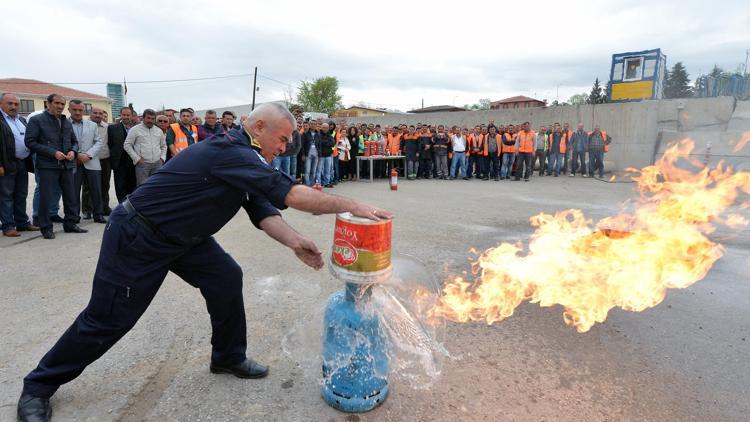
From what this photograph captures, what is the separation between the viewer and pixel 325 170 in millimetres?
12695

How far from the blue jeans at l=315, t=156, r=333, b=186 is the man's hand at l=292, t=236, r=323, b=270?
1004 cm

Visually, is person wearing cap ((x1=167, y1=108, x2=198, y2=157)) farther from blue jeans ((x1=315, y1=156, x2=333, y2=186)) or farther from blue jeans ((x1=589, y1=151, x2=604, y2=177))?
blue jeans ((x1=589, y1=151, x2=604, y2=177))

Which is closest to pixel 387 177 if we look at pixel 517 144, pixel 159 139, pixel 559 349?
pixel 517 144

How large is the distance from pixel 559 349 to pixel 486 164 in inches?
498

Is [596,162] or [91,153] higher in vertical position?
[596,162]

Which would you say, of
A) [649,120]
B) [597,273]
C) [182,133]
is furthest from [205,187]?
[649,120]

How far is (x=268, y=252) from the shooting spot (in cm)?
562

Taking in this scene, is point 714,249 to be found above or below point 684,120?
below

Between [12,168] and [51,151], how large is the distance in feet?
2.13

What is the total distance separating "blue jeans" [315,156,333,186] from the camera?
1241 cm

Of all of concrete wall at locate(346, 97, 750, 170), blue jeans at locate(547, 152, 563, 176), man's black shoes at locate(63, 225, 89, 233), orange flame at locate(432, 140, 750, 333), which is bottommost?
man's black shoes at locate(63, 225, 89, 233)

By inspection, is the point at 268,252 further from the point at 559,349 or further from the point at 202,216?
the point at 559,349

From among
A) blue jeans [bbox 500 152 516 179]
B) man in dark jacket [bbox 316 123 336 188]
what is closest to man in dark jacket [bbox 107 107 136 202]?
man in dark jacket [bbox 316 123 336 188]

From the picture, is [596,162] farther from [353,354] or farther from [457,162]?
[353,354]
